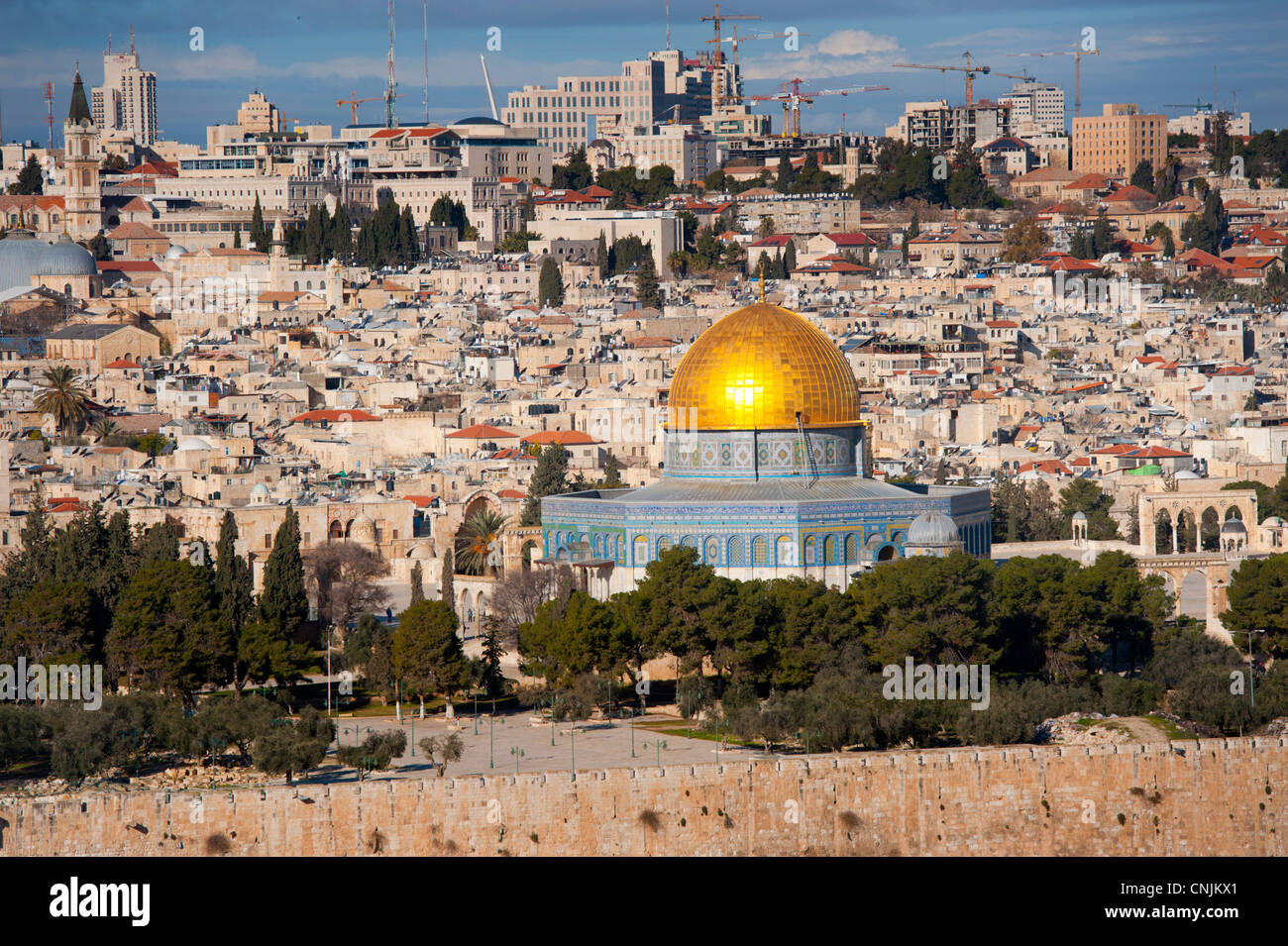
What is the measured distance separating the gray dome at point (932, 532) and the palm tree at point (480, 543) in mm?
8849

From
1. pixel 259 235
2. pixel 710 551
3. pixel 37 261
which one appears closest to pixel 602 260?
pixel 259 235

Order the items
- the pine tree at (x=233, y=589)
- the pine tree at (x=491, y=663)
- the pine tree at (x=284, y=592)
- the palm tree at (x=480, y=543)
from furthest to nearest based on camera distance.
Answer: the palm tree at (x=480, y=543) → the pine tree at (x=284, y=592) → the pine tree at (x=233, y=589) → the pine tree at (x=491, y=663)

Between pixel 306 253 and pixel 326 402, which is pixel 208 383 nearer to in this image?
pixel 326 402

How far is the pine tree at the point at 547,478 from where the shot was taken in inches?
1866

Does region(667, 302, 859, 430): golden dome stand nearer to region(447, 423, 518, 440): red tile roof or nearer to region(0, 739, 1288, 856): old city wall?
region(0, 739, 1288, 856): old city wall

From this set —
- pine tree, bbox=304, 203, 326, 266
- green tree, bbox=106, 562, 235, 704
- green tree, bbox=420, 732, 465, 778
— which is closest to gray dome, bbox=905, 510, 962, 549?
green tree, bbox=420, 732, 465, 778

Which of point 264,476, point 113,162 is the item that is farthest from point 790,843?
point 113,162

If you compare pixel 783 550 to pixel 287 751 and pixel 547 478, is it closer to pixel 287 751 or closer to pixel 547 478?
Result: pixel 287 751

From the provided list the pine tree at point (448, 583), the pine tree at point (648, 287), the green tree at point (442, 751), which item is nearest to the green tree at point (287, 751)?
the green tree at point (442, 751)

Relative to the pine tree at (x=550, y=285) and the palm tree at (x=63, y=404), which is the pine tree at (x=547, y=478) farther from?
the pine tree at (x=550, y=285)

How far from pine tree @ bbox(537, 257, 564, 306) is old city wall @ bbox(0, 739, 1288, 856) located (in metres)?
55.2

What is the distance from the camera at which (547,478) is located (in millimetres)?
49250

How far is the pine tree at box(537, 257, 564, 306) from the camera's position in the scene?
85.5m

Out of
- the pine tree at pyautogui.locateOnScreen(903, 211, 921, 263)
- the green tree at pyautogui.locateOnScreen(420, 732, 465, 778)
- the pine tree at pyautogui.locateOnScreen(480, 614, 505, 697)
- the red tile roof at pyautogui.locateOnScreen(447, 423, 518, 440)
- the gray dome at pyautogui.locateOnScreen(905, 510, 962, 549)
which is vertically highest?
the pine tree at pyautogui.locateOnScreen(903, 211, 921, 263)
